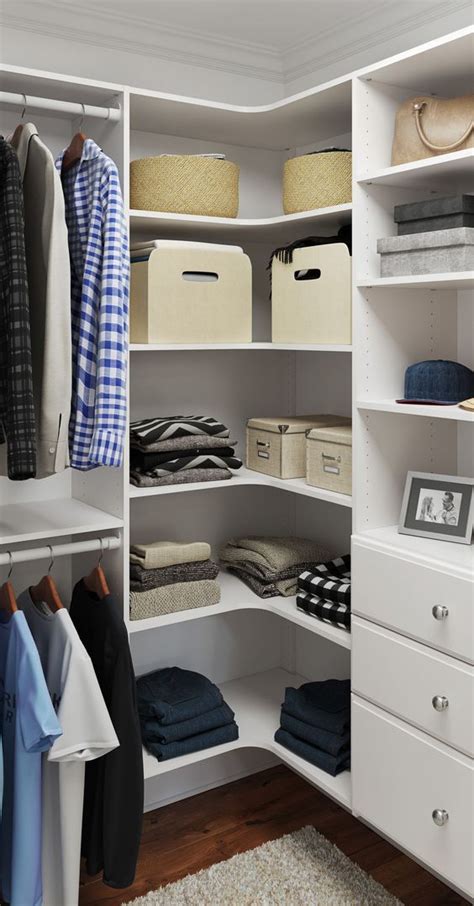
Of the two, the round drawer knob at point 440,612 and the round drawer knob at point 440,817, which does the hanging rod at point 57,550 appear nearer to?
the round drawer knob at point 440,612

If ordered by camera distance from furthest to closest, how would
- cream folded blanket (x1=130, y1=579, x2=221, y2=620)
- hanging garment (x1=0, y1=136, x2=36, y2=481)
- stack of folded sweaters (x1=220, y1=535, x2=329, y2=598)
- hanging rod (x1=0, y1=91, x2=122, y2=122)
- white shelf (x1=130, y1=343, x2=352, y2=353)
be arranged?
1. stack of folded sweaters (x1=220, y1=535, x2=329, y2=598)
2. cream folded blanket (x1=130, y1=579, x2=221, y2=620)
3. white shelf (x1=130, y1=343, x2=352, y2=353)
4. hanging rod (x1=0, y1=91, x2=122, y2=122)
5. hanging garment (x1=0, y1=136, x2=36, y2=481)

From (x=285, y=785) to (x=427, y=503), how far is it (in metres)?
1.24

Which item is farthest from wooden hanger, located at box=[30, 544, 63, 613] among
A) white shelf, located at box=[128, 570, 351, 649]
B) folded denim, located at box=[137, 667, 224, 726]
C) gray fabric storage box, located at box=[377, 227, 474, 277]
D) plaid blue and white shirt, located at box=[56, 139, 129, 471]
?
gray fabric storage box, located at box=[377, 227, 474, 277]

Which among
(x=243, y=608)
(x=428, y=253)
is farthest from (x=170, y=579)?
(x=428, y=253)

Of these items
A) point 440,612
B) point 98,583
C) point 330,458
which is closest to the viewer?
point 440,612

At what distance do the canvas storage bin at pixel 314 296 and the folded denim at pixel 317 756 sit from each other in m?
1.15

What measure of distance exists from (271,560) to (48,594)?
2.48ft

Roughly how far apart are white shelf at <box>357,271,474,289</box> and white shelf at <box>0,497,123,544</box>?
911 mm

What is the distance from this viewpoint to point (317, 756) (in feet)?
7.56

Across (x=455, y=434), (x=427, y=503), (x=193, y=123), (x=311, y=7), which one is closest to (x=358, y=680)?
(x=427, y=503)

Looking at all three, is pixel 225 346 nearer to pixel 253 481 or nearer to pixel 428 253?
pixel 253 481

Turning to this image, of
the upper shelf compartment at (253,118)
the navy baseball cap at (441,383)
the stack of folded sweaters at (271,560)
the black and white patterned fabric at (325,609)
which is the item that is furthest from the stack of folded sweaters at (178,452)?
the upper shelf compartment at (253,118)

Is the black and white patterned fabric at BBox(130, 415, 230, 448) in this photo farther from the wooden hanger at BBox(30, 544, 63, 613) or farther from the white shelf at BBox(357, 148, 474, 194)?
the white shelf at BBox(357, 148, 474, 194)

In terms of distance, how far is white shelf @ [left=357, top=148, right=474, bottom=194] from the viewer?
1808mm
